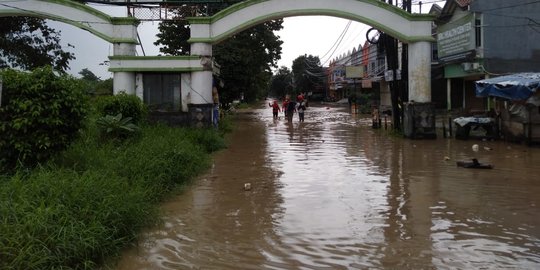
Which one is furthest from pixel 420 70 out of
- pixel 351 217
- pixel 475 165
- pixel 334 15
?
pixel 351 217

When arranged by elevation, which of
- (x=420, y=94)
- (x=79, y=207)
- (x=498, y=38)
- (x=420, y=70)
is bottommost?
(x=79, y=207)

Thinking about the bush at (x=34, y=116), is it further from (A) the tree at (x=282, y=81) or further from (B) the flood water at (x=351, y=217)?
(A) the tree at (x=282, y=81)

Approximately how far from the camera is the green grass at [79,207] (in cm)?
456

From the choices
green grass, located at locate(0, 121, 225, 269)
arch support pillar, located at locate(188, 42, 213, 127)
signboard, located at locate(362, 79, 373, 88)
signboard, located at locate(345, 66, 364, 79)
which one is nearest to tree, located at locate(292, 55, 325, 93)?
signboard, located at locate(362, 79, 373, 88)

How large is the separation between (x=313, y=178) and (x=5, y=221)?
6.54 metres

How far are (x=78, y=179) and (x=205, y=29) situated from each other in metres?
11.7

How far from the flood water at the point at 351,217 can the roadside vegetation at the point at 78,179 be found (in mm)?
389

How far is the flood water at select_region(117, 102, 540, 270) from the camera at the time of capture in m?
5.41

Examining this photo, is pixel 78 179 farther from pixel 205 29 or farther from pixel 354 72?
pixel 354 72

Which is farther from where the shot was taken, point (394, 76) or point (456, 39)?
point (456, 39)

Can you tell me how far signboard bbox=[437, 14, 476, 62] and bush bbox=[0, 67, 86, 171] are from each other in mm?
21930

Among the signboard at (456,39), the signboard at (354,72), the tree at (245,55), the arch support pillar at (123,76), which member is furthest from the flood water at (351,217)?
the signboard at (354,72)

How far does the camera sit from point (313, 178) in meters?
10.4

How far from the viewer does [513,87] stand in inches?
606
